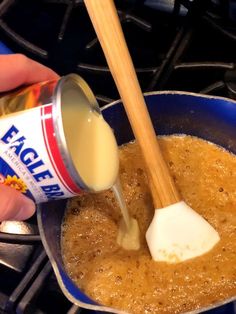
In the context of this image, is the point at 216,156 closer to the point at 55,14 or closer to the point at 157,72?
the point at 157,72

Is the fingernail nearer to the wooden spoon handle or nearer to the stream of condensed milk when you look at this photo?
the stream of condensed milk

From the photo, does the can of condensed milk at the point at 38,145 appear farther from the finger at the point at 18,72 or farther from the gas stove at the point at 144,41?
the gas stove at the point at 144,41

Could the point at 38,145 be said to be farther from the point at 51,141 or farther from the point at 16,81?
the point at 16,81

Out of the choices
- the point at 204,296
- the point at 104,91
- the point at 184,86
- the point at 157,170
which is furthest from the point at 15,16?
the point at 204,296

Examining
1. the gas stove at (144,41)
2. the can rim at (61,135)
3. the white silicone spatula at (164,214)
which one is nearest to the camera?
the can rim at (61,135)

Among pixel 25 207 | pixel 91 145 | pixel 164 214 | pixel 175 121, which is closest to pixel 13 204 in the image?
pixel 25 207

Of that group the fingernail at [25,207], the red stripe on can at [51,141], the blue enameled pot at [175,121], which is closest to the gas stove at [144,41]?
the blue enameled pot at [175,121]
